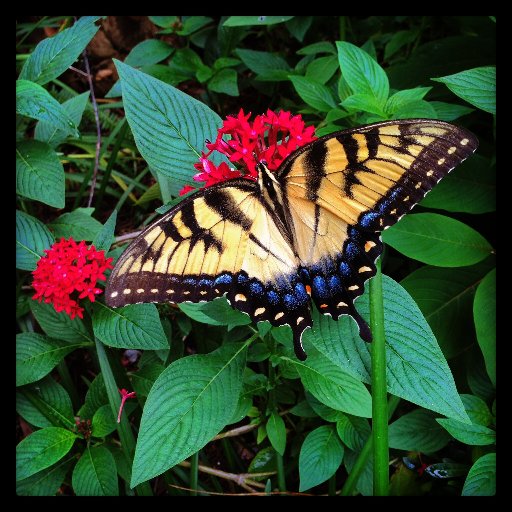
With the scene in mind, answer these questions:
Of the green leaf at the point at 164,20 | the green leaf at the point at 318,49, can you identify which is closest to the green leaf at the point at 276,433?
the green leaf at the point at 318,49

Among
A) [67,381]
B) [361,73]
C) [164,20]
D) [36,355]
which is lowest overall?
[67,381]

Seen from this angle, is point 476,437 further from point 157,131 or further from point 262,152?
point 157,131

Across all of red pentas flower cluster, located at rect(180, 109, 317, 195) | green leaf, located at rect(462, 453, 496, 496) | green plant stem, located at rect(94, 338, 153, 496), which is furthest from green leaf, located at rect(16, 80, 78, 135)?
green leaf, located at rect(462, 453, 496, 496)

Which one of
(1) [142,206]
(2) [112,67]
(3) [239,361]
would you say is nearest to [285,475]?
(3) [239,361]

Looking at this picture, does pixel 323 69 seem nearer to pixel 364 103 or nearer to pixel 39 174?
pixel 364 103

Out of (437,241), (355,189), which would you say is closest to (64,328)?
(355,189)

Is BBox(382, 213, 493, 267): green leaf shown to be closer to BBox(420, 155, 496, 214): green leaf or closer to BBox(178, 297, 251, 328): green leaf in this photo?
BBox(420, 155, 496, 214): green leaf
